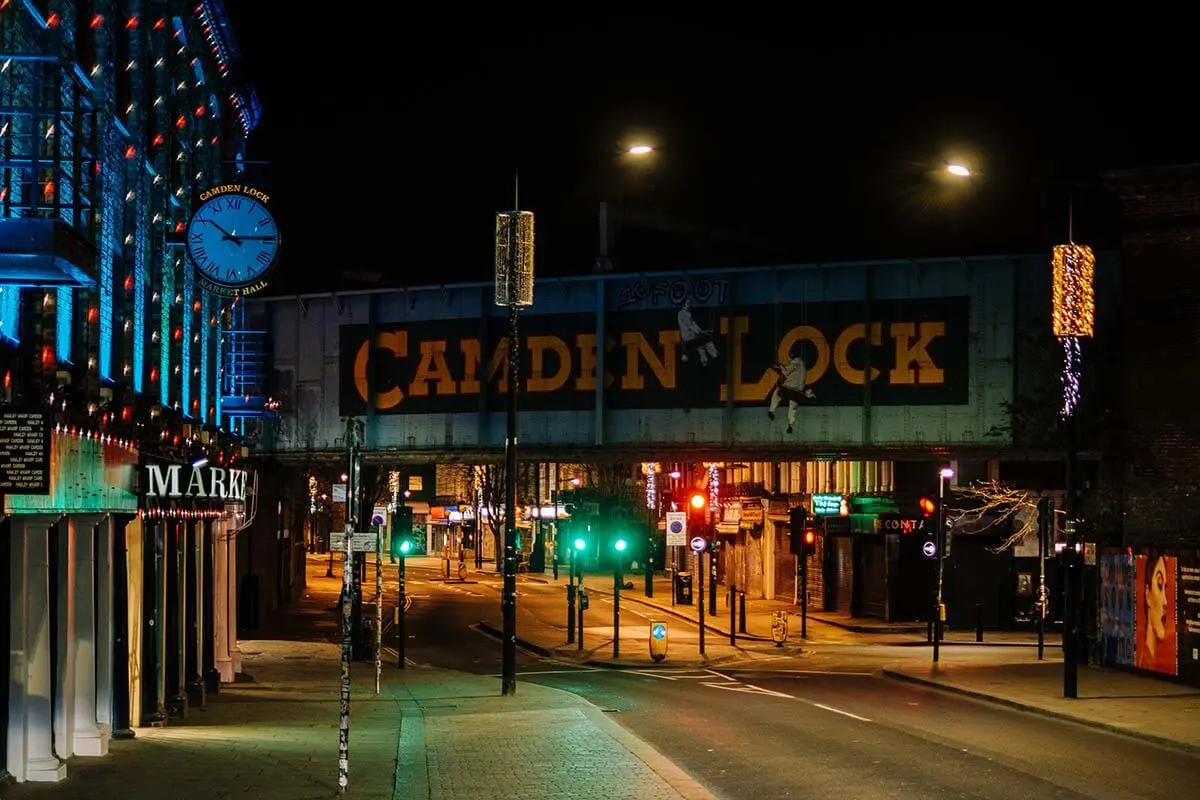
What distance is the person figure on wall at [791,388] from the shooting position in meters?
33.1

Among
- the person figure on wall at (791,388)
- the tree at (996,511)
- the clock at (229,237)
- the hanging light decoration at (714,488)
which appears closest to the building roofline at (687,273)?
the person figure on wall at (791,388)

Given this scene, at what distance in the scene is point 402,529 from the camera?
30.1 m

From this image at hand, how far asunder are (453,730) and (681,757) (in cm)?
380

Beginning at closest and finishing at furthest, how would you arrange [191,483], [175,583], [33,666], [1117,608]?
1. [33,666]
2. [191,483]
3. [175,583]
4. [1117,608]

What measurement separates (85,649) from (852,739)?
31.2 feet

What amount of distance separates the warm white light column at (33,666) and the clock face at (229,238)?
25.4 ft

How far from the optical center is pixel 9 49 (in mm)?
14227

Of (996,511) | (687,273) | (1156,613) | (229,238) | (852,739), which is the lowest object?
(852,739)

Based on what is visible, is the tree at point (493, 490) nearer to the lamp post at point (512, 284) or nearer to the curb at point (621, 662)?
the curb at point (621, 662)

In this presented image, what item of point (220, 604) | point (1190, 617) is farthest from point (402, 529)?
point (1190, 617)

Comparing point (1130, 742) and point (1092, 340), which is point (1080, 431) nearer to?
point (1092, 340)

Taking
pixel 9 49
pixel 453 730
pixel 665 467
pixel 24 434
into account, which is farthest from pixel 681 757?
pixel 665 467

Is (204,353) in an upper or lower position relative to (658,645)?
upper

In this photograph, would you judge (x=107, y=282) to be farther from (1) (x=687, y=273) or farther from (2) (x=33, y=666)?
(1) (x=687, y=273)
